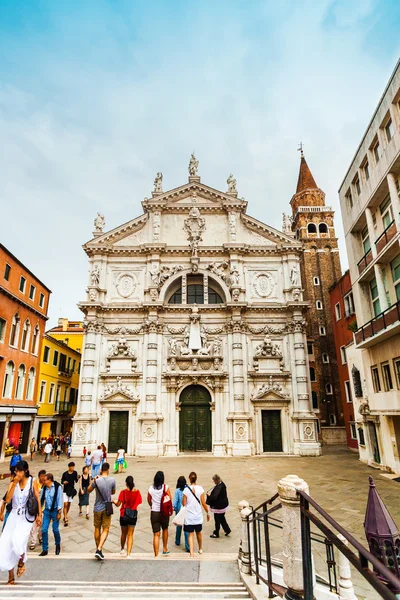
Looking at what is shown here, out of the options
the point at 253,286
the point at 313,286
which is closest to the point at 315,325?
the point at 313,286

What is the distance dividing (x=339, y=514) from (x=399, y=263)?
10746 millimetres

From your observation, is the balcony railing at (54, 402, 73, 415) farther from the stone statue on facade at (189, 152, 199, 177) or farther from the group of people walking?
the group of people walking

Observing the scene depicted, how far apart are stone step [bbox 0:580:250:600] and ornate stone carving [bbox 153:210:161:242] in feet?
83.1

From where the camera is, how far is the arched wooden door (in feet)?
84.3

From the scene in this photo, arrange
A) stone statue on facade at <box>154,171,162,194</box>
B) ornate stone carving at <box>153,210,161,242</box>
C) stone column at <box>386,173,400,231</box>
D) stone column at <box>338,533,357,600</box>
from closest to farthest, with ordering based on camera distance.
→ stone column at <box>338,533,357,600</box>
stone column at <box>386,173,400,231</box>
ornate stone carving at <box>153,210,161,242</box>
stone statue on facade at <box>154,171,162,194</box>

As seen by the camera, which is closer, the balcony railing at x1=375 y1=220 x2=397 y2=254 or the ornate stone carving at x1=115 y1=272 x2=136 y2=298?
the balcony railing at x1=375 y1=220 x2=397 y2=254

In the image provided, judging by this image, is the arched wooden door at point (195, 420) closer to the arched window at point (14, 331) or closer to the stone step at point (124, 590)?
the arched window at point (14, 331)

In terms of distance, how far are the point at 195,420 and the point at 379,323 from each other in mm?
14841

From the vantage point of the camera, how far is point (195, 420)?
85.9 ft

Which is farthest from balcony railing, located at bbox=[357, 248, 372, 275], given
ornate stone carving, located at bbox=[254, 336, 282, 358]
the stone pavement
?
the stone pavement

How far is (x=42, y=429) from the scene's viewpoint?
3081 centimetres

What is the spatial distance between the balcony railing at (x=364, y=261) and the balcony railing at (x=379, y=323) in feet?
10.2

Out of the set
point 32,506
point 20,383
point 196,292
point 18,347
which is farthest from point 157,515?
point 196,292

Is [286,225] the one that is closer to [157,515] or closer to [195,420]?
[195,420]
